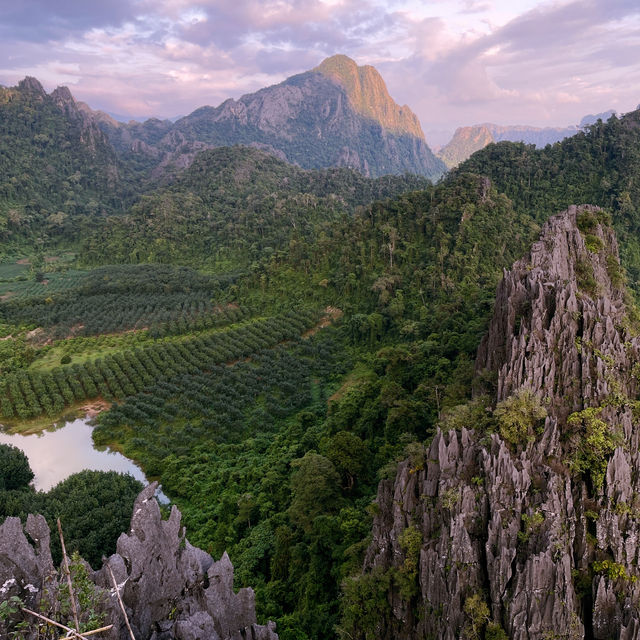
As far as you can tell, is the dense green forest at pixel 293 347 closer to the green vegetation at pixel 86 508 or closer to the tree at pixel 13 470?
the green vegetation at pixel 86 508

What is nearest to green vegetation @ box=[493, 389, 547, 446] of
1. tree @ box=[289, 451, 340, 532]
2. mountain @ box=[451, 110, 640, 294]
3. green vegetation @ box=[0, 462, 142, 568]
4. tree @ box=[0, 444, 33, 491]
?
tree @ box=[289, 451, 340, 532]

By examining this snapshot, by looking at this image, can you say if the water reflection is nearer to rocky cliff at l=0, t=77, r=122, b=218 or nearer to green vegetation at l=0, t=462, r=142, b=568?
green vegetation at l=0, t=462, r=142, b=568

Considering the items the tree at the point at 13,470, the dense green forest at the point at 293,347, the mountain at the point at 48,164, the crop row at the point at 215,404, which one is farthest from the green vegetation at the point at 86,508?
the mountain at the point at 48,164

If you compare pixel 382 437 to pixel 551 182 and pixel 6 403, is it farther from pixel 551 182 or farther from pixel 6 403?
pixel 551 182

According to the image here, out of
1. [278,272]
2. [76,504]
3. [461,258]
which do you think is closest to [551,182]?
[461,258]

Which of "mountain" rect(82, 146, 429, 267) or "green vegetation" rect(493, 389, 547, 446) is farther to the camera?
"mountain" rect(82, 146, 429, 267)

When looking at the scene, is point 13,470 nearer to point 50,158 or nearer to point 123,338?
point 123,338
